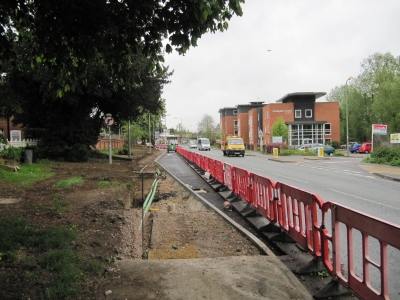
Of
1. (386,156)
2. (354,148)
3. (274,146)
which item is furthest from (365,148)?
(386,156)

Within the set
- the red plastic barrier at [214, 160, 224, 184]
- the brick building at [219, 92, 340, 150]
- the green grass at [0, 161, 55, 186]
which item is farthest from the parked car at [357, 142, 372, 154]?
the green grass at [0, 161, 55, 186]

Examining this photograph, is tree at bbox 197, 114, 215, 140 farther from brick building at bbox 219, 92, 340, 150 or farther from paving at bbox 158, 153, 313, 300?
paving at bbox 158, 153, 313, 300

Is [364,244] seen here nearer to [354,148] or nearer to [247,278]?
[247,278]

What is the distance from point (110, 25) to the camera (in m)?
5.39

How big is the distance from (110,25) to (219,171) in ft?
27.5

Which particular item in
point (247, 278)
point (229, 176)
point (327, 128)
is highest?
point (327, 128)

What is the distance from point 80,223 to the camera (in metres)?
6.00

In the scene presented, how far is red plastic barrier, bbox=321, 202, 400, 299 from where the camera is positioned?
2801mm

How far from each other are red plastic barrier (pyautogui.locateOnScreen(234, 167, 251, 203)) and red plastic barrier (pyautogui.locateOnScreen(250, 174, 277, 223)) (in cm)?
42

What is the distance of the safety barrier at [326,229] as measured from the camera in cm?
290

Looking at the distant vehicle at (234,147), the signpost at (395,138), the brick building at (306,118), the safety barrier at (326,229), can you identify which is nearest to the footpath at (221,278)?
the safety barrier at (326,229)

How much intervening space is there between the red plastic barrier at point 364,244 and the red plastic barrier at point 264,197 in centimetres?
196

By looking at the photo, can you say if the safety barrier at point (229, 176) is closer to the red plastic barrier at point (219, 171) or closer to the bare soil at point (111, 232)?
the red plastic barrier at point (219, 171)

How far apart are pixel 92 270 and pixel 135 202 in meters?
8.47
